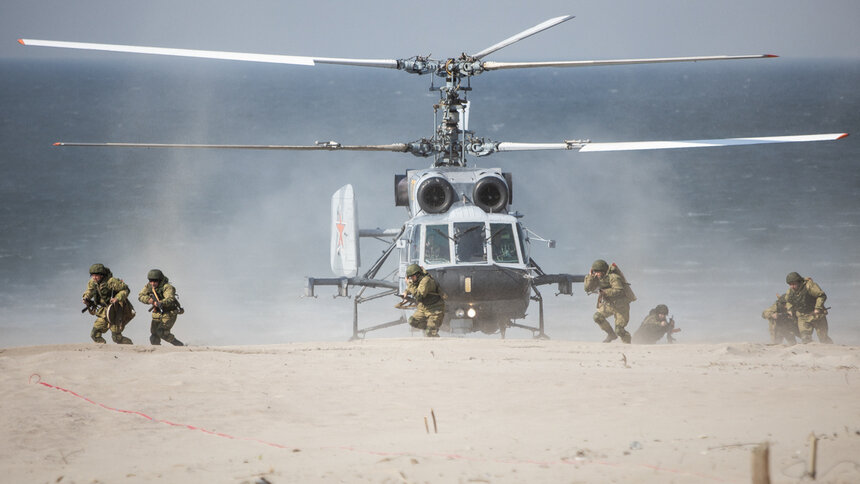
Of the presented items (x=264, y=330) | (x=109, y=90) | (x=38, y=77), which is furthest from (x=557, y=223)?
(x=38, y=77)

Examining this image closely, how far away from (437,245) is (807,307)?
4881 millimetres

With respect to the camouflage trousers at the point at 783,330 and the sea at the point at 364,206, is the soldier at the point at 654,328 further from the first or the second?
the sea at the point at 364,206

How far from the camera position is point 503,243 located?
15.1 metres

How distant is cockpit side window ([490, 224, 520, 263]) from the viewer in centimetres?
1505

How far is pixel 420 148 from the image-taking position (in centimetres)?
1672

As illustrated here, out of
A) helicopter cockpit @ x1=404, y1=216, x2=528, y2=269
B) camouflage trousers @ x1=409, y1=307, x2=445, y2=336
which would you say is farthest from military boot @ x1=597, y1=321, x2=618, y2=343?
camouflage trousers @ x1=409, y1=307, x2=445, y2=336

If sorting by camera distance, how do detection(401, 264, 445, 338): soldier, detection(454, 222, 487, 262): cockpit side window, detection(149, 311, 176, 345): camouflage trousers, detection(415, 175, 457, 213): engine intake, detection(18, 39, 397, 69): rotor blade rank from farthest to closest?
detection(415, 175, 457, 213): engine intake
detection(454, 222, 487, 262): cockpit side window
detection(401, 264, 445, 338): soldier
detection(149, 311, 176, 345): camouflage trousers
detection(18, 39, 397, 69): rotor blade

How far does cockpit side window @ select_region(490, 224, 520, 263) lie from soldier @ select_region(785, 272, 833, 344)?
3613 mm

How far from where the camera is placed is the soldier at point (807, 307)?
1376 centimetres

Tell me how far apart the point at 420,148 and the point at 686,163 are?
1771 inches

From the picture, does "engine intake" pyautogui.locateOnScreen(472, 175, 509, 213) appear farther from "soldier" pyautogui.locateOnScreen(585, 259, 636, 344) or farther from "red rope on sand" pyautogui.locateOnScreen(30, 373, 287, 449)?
"red rope on sand" pyautogui.locateOnScreen(30, 373, 287, 449)

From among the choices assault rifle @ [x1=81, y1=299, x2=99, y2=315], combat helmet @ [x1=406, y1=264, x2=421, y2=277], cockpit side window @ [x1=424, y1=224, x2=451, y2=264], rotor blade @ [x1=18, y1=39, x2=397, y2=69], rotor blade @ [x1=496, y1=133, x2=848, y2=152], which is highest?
rotor blade @ [x1=18, y1=39, x2=397, y2=69]

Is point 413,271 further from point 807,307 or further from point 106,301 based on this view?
point 807,307

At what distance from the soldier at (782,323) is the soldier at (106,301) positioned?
8137 millimetres
